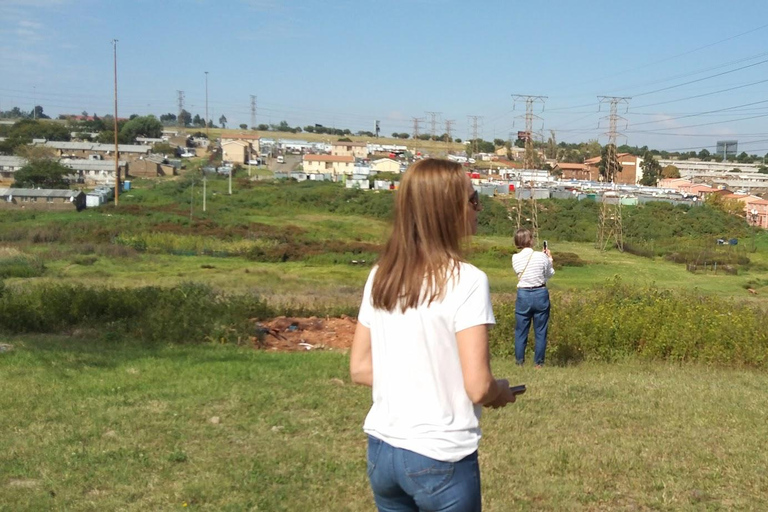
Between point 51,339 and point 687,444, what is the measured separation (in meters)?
8.12

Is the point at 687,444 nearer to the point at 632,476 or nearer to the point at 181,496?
the point at 632,476

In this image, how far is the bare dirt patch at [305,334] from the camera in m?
11.7

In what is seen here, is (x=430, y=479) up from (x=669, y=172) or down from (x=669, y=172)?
down

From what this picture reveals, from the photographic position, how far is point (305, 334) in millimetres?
12695

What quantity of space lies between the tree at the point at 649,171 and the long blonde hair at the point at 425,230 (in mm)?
103553

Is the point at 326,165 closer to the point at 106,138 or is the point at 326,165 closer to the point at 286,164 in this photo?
the point at 286,164

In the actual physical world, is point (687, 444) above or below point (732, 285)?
above

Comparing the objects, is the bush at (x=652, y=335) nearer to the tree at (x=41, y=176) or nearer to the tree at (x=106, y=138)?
the tree at (x=41, y=176)

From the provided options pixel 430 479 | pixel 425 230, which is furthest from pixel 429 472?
pixel 425 230

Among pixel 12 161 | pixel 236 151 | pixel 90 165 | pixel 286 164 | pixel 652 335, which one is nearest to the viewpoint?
pixel 652 335

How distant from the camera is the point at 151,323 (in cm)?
1120

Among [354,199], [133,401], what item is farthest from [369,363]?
[354,199]

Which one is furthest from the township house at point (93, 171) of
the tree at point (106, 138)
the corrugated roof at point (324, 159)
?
the tree at point (106, 138)

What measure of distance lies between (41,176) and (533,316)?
225 feet
